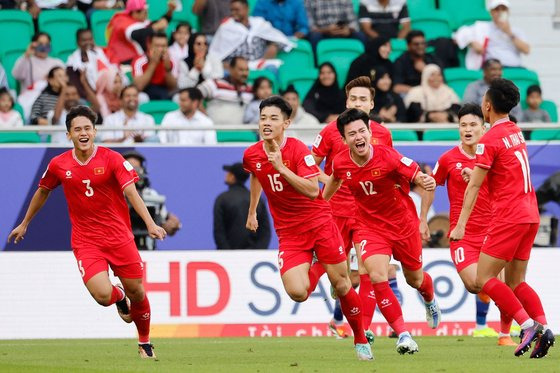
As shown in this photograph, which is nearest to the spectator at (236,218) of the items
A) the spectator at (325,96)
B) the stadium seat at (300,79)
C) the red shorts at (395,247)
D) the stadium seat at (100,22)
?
the spectator at (325,96)

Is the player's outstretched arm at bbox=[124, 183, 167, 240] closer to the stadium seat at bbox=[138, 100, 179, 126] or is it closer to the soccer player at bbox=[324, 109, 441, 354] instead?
the soccer player at bbox=[324, 109, 441, 354]

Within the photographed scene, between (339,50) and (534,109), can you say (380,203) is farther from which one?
→ (339,50)

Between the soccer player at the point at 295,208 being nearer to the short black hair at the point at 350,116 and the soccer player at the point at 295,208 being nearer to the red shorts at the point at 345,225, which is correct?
the short black hair at the point at 350,116

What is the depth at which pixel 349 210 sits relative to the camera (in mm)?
14469

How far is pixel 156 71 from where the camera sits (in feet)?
64.4

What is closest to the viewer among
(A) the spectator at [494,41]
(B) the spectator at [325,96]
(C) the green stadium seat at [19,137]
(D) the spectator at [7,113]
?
(C) the green stadium seat at [19,137]

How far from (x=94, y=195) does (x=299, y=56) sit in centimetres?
876

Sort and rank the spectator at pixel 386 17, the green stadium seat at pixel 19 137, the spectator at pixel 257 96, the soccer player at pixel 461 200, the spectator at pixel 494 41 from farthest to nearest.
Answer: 1. the spectator at pixel 386 17
2. the spectator at pixel 494 41
3. the spectator at pixel 257 96
4. the green stadium seat at pixel 19 137
5. the soccer player at pixel 461 200

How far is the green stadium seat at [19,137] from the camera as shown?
57.2 ft

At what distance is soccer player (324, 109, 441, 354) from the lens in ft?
38.9

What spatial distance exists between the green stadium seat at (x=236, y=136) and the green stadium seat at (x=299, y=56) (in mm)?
3047

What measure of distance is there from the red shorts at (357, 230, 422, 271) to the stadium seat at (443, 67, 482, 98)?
7776mm

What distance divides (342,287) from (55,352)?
3.67 meters

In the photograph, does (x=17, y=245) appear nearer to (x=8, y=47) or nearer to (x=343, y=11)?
(x=8, y=47)
